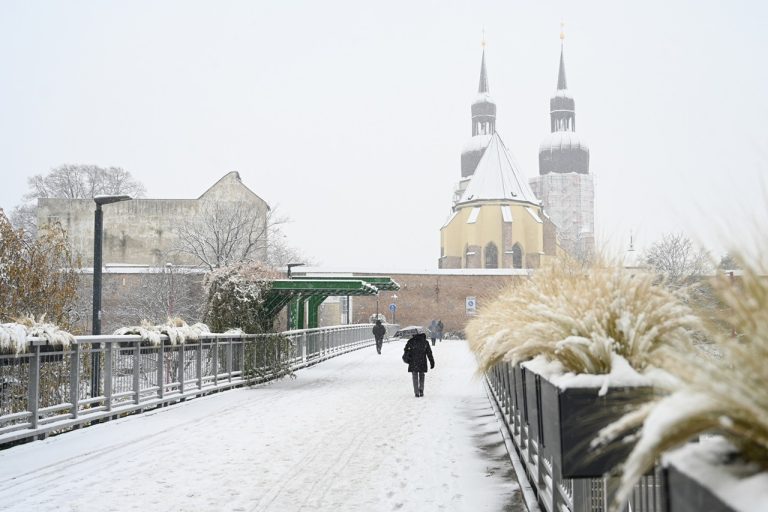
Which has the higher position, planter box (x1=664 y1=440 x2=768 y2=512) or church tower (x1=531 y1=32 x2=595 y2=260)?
church tower (x1=531 y1=32 x2=595 y2=260)

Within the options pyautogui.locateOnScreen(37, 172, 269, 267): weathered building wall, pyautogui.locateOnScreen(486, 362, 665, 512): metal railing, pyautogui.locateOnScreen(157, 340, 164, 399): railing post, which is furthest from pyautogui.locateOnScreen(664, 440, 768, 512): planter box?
pyautogui.locateOnScreen(37, 172, 269, 267): weathered building wall

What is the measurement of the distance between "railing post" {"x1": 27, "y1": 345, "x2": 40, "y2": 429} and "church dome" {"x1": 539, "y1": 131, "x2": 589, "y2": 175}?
3713 inches

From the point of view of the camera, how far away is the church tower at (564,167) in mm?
99938

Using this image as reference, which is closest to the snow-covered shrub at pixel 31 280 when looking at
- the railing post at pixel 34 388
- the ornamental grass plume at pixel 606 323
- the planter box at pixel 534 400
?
the railing post at pixel 34 388

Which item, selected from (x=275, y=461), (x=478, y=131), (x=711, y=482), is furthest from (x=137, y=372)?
(x=478, y=131)

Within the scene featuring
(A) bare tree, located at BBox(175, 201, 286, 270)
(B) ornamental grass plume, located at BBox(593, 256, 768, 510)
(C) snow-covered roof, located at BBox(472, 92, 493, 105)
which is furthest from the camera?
(C) snow-covered roof, located at BBox(472, 92, 493, 105)

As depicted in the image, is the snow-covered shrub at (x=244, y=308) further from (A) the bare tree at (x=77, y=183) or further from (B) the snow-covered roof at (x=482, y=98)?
(B) the snow-covered roof at (x=482, y=98)

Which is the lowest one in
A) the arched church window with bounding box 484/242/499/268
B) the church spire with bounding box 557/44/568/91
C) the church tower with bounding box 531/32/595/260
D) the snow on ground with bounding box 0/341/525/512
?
the snow on ground with bounding box 0/341/525/512

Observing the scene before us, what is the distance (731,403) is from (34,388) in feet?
31.4

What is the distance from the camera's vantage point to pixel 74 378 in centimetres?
1109

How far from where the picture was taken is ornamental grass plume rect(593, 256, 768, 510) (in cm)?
198

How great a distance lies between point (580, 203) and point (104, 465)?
96290 millimetres

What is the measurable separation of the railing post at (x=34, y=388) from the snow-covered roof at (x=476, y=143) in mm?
90338

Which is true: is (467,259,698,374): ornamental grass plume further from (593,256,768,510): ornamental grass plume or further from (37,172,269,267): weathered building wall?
(37,172,269,267): weathered building wall
